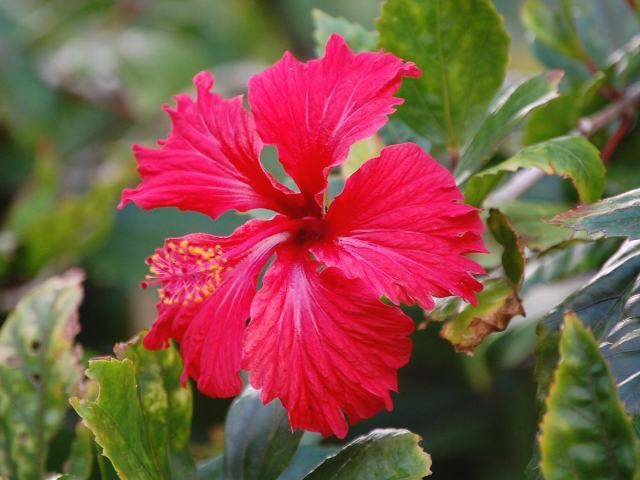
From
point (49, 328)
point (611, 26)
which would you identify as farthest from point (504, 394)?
point (49, 328)

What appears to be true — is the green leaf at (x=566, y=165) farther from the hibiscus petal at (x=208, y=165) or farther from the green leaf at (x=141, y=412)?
the green leaf at (x=141, y=412)

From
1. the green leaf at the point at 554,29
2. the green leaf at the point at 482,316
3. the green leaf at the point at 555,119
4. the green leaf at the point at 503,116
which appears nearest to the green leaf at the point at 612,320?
the green leaf at the point at 482,316

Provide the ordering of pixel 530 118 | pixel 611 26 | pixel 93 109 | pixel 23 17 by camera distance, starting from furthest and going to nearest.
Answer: pixel 23 17 < pixel 93 109 < pixel 611 26 < pixel 530 118

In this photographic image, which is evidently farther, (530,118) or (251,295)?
(530,118)

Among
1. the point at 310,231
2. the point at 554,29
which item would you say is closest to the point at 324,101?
the point at 310,231

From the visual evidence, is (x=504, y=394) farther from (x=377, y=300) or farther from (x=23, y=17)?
(x=23, y=17)

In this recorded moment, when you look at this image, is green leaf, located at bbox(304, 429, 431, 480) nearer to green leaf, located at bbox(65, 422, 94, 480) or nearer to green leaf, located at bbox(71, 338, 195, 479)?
green leaf, located at bbox(71, 338, 195, 479)
